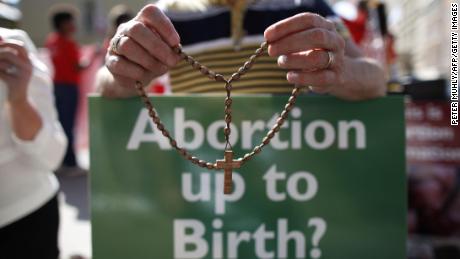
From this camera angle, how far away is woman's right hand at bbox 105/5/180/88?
2.62ft

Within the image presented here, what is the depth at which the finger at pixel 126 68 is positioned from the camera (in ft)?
2.79

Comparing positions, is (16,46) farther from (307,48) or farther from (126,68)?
(307,48)

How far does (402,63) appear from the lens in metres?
11.9

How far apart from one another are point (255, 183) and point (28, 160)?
25.0 inches

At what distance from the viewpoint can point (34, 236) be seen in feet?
4.60

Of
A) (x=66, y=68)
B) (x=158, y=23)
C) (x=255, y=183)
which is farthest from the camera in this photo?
(x=66, y=68)

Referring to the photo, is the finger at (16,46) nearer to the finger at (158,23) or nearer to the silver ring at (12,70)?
the silver ring at (12,70)

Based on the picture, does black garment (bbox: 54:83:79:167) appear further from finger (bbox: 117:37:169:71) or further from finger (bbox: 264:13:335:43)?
finger (bbox: 264:13:335:43)

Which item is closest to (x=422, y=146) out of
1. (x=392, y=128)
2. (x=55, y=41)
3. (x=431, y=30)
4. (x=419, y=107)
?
(x=419, y=107)

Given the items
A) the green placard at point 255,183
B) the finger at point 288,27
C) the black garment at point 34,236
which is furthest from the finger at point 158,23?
the black garment at point 34,236

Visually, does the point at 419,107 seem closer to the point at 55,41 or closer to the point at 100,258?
the point at 100,258

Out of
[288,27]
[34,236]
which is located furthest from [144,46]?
[34,236]

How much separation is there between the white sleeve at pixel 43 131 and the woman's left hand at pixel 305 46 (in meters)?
0.78

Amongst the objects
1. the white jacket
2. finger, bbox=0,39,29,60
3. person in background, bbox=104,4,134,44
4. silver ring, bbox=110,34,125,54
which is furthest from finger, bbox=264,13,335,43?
the white jacket
